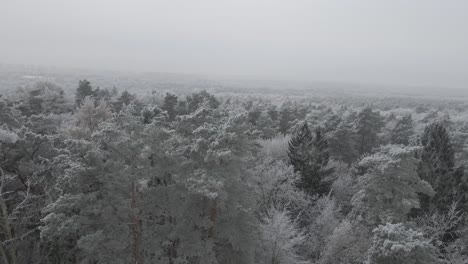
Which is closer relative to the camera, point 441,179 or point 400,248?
point 400,248

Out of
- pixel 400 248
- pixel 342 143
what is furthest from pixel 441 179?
pixel 342 143

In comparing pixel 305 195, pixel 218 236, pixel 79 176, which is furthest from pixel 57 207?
pixel 305 195

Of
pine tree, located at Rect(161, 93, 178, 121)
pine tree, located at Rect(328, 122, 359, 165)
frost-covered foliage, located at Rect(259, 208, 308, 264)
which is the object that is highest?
pine tree, located at Rect(161, 93, 178, 121)

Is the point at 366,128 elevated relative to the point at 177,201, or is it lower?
lower

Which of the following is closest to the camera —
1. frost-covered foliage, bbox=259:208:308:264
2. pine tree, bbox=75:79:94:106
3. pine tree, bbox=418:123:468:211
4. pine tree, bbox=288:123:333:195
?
frost-covered foliage, bbox=259:208:308:264

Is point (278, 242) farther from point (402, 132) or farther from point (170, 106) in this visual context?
point (402, 132)

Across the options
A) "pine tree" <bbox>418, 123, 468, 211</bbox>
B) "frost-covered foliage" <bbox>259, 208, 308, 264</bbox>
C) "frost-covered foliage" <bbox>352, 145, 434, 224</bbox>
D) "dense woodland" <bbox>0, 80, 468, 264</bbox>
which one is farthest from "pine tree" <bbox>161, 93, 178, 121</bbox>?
"frost-covered foliage" <bbox>352, 145, 434, 224</bbox>

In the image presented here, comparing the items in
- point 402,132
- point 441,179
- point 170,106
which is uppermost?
point 170,106

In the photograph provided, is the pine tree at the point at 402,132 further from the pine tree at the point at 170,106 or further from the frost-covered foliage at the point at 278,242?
the frost-covered foliage at the point at 278,242

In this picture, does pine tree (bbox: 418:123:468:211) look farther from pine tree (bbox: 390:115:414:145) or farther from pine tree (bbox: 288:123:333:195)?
pine tree (bbox: 390:115:414:145)

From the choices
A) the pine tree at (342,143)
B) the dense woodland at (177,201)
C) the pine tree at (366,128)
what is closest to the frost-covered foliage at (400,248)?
the dense woodland at (177,201)

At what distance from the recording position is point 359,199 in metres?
21.2

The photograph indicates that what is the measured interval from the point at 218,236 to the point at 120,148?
4927 mm

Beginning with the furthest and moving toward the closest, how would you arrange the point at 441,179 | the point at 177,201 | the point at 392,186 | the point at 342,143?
the point at 342,143 → the point at 441,179 → the point at 392,186 → the point at 177,201
